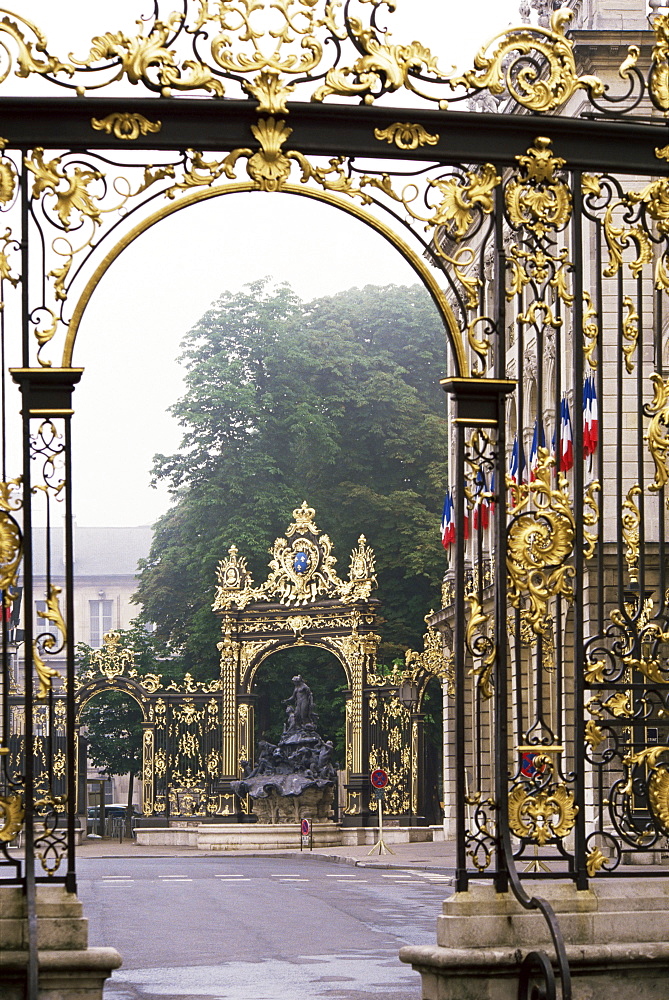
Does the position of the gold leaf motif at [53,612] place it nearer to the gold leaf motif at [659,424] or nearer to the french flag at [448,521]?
the gold leaf motif at [659,424]

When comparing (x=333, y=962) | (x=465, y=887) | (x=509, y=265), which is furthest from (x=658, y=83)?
(x=333, y=962)

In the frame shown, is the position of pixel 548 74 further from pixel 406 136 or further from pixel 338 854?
pixel 338 854

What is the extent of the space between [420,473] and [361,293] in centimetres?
726

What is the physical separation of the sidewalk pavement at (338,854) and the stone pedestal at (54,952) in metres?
20.1

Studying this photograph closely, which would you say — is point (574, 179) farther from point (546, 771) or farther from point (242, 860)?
point (242, 860)

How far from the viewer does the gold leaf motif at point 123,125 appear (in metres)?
8.73

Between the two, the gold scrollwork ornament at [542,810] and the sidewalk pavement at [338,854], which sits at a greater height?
the gold scrollwork ornament at [542,810]

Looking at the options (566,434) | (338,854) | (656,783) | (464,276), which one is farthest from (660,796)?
(338,854)

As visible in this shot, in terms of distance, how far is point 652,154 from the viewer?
368 inches

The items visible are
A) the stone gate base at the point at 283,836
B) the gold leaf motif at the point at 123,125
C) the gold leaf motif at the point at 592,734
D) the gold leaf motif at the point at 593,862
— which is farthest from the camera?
the stone gate base at the point at 283,836

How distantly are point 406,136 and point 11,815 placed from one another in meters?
3.93

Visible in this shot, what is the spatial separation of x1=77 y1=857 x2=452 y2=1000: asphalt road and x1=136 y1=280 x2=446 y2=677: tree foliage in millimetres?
16314

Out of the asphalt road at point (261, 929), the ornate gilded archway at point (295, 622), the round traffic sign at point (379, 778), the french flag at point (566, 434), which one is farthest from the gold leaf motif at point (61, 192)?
the ornate gilded archway at point (295, 622)

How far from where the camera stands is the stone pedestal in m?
8.15
